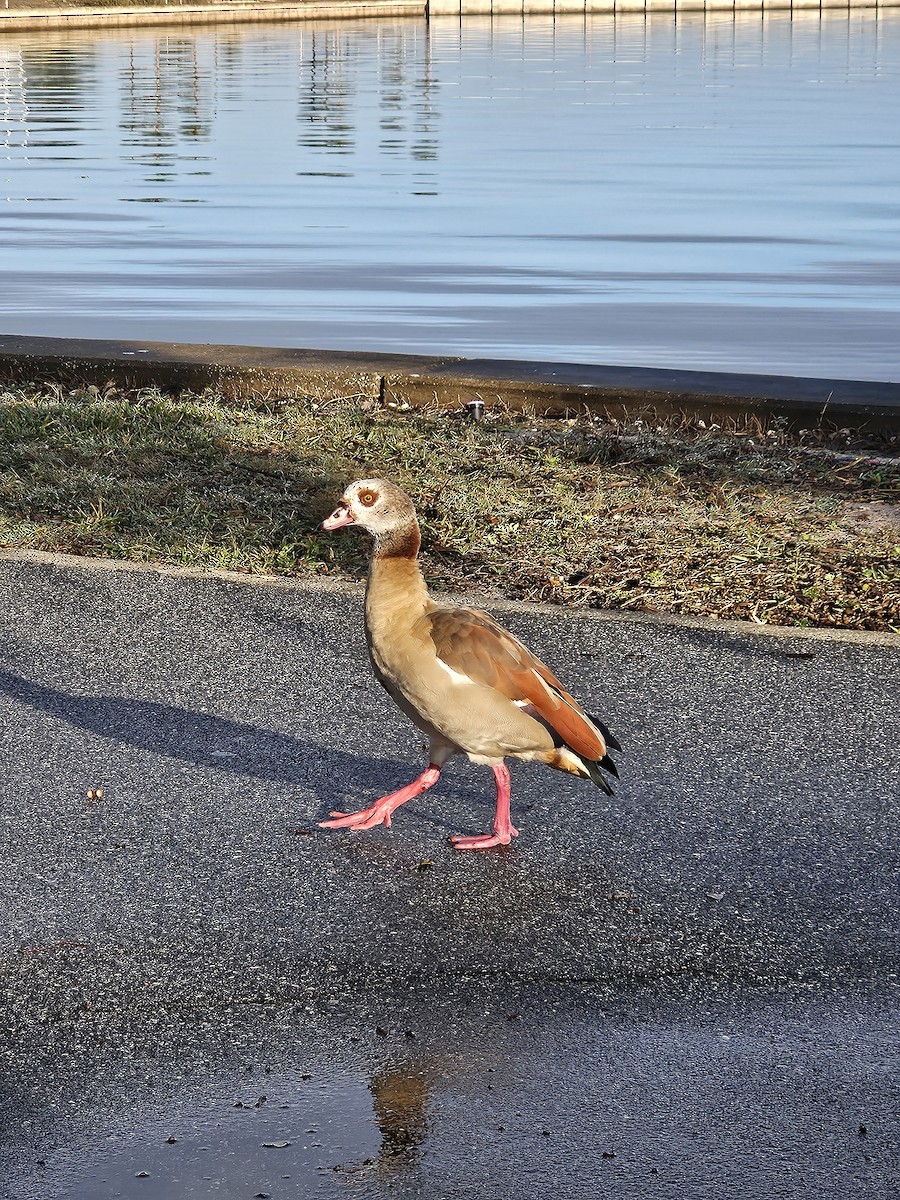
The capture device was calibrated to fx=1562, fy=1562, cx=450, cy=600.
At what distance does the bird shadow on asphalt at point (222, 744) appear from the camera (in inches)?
202

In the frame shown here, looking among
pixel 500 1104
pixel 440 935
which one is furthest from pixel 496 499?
pixel 500 1104

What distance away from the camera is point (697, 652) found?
6.21 metres

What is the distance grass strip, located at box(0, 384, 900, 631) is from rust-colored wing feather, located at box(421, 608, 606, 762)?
2.23 meters

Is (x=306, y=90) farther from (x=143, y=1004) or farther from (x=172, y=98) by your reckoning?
(x=143, y=1004)

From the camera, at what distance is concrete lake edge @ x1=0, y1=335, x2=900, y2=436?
913 cm

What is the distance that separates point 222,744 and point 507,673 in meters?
1.35

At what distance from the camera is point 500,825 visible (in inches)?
182

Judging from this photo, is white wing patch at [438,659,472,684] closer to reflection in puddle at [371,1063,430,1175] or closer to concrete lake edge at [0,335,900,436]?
reflection in puddle at [371,1063,430,1175]

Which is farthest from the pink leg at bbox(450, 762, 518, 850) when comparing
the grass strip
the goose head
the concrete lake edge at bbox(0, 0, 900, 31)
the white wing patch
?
the concrete lake edge at bbox(0, 0, 900, 31)

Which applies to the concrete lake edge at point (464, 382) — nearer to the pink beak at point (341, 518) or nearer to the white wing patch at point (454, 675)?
the pink beak at point (341, 518)

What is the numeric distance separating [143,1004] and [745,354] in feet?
33.2

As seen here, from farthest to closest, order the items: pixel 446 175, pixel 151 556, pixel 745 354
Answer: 1. pixel 446 175
2. pixel 745 354
3. pixel 151 556

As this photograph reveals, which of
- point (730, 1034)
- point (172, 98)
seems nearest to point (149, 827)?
point (730, 1034)

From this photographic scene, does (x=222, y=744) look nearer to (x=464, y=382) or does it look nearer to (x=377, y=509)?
(x=377, y=509)
